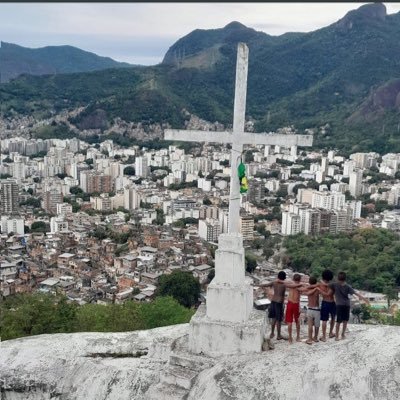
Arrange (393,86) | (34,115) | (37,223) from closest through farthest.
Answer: (37,223), (393,86), (34,115)

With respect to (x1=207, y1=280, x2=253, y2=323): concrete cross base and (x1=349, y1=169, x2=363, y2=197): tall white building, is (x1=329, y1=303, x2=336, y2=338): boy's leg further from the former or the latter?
(x1=349, y1=169, x2=363, y2=197): tall white building

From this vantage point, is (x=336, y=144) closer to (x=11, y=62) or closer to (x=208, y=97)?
(x=208, y=97)

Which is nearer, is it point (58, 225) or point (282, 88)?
point (58, 225)

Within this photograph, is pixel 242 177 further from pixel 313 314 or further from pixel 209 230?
pixel 209 230

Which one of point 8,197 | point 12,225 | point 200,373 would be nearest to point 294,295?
point 200,373

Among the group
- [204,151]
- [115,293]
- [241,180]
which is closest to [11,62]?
[204,151]

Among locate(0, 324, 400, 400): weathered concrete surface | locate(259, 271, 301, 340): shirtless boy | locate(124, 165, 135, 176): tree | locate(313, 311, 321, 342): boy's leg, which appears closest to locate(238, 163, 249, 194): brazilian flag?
locate(259, 271, 301, 340): shirtless boy
